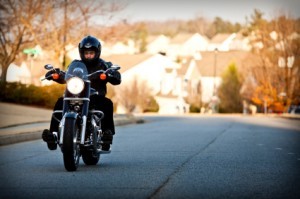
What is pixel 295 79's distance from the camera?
237 feet

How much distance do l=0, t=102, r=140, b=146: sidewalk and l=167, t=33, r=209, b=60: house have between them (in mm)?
117881

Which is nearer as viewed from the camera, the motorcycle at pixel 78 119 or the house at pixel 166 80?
the motorcycle at pixel 78 119

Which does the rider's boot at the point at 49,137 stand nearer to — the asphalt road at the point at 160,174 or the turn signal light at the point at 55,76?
the asphalt road at the point at 160,174

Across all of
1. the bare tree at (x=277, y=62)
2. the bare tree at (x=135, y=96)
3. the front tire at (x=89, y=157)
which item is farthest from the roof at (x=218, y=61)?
the front tire at (x=89, y=157)

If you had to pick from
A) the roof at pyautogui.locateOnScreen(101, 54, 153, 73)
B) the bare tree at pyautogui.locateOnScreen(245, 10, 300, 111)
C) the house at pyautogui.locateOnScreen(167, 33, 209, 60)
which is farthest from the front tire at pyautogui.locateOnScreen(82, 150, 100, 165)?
the house at pyautogui.locateOnScreen(167, 33, 209, 60)

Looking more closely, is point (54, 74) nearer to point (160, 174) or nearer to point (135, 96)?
point (160, 174)

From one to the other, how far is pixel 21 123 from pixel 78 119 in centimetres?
1425

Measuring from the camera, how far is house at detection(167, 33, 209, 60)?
153625mm

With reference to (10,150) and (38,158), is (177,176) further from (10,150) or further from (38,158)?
(10,150)

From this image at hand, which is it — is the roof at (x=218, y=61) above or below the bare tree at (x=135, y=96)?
above

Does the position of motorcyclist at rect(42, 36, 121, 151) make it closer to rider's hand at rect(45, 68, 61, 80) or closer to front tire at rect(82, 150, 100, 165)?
rider's hand at rect(45, 68, 61, 80)

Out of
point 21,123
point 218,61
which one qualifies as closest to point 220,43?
point 218,61

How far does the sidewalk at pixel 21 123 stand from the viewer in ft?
62.3

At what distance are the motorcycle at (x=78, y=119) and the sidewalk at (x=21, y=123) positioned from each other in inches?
264
